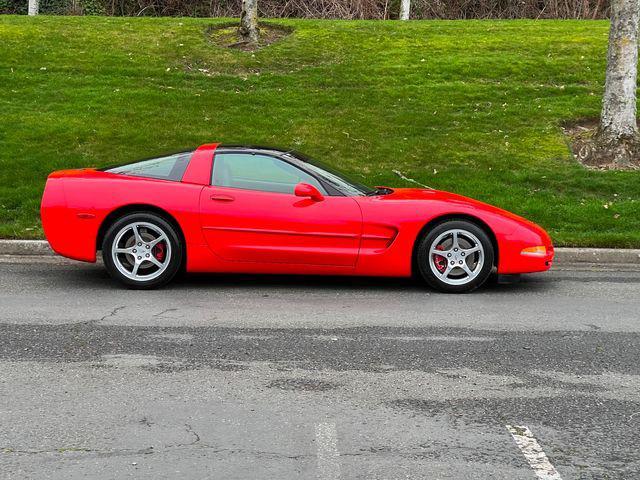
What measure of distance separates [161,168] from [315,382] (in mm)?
3471

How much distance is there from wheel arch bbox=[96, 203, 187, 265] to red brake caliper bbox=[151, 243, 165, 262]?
0.19m

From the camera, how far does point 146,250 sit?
7.65 m

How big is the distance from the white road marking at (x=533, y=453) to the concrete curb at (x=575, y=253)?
517cm

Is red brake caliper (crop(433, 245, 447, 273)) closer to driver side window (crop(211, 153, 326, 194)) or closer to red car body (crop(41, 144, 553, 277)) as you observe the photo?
red car body (crop(41, 144, 553, 277))

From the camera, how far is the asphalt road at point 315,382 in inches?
158

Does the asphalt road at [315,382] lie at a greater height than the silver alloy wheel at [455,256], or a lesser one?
lesser

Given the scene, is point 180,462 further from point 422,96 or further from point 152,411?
point 422,96

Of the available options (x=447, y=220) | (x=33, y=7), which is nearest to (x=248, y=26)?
(x=447, y=220)

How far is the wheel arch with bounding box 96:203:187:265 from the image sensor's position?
25.1ft

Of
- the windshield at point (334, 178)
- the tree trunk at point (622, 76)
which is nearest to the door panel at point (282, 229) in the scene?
the windshield at point (334, 178)

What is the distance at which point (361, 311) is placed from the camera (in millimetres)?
6902

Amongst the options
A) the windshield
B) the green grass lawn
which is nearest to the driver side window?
the windshield

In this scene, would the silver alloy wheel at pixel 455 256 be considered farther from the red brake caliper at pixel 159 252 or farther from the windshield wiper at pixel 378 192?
the red brake caliper at pixel 159 252

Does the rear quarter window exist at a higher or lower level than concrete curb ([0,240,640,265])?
higher
